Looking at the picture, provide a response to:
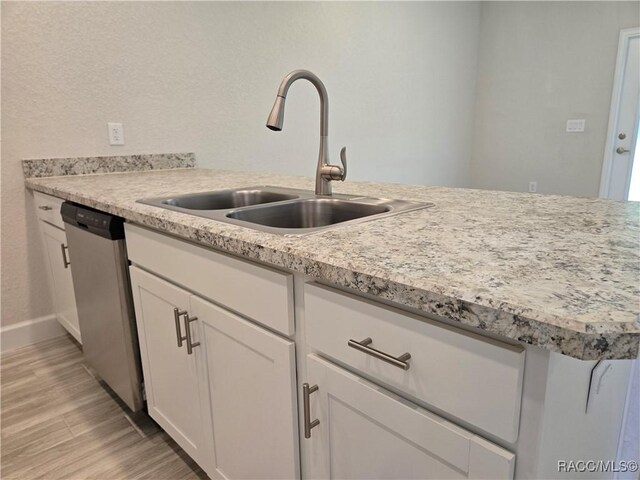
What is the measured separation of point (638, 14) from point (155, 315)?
15.8 feet

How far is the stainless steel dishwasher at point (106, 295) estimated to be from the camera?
1457 mm

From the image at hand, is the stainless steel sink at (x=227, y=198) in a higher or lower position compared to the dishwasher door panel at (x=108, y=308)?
higher

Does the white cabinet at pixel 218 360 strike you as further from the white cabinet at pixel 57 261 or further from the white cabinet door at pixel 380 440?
the white cabinet at pixel 57 261

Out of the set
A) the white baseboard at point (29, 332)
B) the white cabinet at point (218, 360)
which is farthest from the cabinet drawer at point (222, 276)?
the white baseboard at point (29, 332)

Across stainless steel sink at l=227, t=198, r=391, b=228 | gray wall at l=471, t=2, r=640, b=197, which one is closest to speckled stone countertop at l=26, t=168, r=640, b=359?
stainless steel sink at l=227, t=198, r=391, b=228

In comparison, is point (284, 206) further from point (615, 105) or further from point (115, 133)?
point (615, 105)

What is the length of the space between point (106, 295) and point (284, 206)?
756mm

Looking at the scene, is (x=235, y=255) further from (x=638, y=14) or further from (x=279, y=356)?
(x=638, y=14)

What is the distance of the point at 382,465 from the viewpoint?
0.75m

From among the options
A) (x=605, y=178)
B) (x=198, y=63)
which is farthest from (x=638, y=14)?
(x=198, y=63)

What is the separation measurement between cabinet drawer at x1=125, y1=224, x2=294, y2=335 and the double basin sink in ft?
0.33

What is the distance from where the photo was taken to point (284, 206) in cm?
137

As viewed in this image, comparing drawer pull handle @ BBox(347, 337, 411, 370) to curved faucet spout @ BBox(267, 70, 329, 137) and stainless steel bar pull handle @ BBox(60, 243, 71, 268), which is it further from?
stainless steel bar pull handle @ BBox(60, 243, 71, 268)

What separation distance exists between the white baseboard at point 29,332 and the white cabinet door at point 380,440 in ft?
6.80
